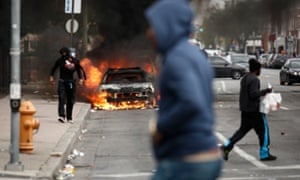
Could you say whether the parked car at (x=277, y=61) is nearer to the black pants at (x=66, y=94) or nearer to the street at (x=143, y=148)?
the street at (x=143, y=148)

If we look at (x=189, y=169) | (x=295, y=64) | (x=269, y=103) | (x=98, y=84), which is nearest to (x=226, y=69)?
(x=295, y=64)

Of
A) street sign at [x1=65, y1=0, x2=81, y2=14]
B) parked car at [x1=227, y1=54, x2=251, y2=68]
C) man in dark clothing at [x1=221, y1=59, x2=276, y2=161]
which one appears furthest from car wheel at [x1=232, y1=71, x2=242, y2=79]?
man in dark clothing at [x1=221, y1=59, x2=276, y2=161]

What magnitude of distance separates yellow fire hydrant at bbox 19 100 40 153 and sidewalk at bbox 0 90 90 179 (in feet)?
0.44

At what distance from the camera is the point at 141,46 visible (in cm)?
3061

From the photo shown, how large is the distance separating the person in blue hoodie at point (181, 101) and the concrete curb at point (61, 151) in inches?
212

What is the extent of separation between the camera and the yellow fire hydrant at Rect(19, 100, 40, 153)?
36.0 feet

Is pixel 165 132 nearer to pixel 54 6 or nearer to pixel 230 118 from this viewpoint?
pixel 230 118

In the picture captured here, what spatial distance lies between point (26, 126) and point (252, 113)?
3.34 metres

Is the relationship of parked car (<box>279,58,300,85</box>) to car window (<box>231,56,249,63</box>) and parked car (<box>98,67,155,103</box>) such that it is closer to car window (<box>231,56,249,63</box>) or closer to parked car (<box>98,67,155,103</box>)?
car window (<box>231,56,249,63</box>)

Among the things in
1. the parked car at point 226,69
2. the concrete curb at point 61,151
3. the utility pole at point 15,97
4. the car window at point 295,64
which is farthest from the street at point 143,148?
the parked car at point 226,69

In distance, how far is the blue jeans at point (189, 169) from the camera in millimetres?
4141

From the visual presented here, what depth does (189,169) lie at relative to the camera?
4.14 meters

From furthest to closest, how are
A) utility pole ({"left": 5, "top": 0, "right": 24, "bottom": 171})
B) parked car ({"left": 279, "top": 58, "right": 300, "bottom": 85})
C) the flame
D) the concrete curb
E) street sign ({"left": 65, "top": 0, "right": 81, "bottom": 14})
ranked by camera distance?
parked car ({"left": 279, "top": 58, "right": 300, "bottom": 85}) → street sign ({"left": 65, "top": 0, "right": 81, "bottom": 14}) → the flame → the concrete curb → utility pole ({"left": 5, "top": 0, "right": 24, "bottom": 171})

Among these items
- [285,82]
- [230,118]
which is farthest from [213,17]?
[230,118]
